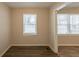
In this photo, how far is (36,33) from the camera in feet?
19.2

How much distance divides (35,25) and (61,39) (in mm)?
1235

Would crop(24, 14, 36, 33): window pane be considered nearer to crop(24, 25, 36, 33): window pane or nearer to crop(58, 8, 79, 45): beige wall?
crop(24, 25, 36, 33): window pane

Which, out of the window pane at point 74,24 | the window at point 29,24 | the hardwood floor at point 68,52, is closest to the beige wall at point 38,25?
the window at point 29,24

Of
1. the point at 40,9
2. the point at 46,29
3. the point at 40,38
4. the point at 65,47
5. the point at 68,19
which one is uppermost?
the point at 40,9

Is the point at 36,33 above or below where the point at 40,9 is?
below

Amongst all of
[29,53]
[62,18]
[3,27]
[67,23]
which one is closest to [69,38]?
[67,23]

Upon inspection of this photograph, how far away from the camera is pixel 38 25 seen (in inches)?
229

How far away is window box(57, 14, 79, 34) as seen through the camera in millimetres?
5848

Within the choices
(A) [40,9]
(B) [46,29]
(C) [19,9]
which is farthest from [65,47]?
(C) [19,9]

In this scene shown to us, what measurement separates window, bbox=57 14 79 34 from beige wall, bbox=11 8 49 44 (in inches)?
20.3

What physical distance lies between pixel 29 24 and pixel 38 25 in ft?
1.33

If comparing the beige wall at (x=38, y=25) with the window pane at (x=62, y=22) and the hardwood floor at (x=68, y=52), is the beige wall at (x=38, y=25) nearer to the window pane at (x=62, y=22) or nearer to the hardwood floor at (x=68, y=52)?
the window pane at (x=62, y=22)

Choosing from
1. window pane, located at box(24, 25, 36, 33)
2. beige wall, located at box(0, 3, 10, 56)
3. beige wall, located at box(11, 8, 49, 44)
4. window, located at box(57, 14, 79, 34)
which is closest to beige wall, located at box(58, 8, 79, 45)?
window, located at box(57, 14, 79, 34)

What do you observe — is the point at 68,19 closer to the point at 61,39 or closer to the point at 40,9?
the point at 61,39
